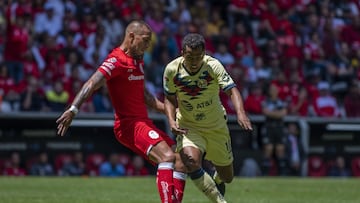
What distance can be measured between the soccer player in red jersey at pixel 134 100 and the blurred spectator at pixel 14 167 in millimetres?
11035

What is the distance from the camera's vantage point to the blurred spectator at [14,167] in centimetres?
2252

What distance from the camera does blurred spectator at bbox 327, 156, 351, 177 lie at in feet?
85.1

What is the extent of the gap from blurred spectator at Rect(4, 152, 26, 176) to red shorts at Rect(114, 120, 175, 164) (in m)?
11.1

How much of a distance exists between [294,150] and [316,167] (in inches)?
48.0

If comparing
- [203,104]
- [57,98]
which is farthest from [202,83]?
[57,98]

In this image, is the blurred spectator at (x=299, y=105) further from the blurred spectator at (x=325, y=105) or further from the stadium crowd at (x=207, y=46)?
the blurred spectator at (x=325, y=105)

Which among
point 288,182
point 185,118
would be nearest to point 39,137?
point 288,182

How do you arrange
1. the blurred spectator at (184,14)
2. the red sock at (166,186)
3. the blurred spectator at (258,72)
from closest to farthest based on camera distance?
1. the red sock at (166,186)
2. the blurred spectator at (258,72)
3. the blurred spectator at (184,14)

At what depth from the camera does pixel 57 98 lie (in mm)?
23031

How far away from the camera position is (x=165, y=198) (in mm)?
11039

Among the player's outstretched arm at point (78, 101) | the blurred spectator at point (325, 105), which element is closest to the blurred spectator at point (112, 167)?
the blurred spectator at point (325, 105)

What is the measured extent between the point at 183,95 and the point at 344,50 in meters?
18.1

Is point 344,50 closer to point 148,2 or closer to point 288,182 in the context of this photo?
point 148,2

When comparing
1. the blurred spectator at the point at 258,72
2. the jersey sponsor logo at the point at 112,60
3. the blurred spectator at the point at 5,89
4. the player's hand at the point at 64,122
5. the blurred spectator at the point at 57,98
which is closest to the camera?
the player's hand at the point at 64,122
